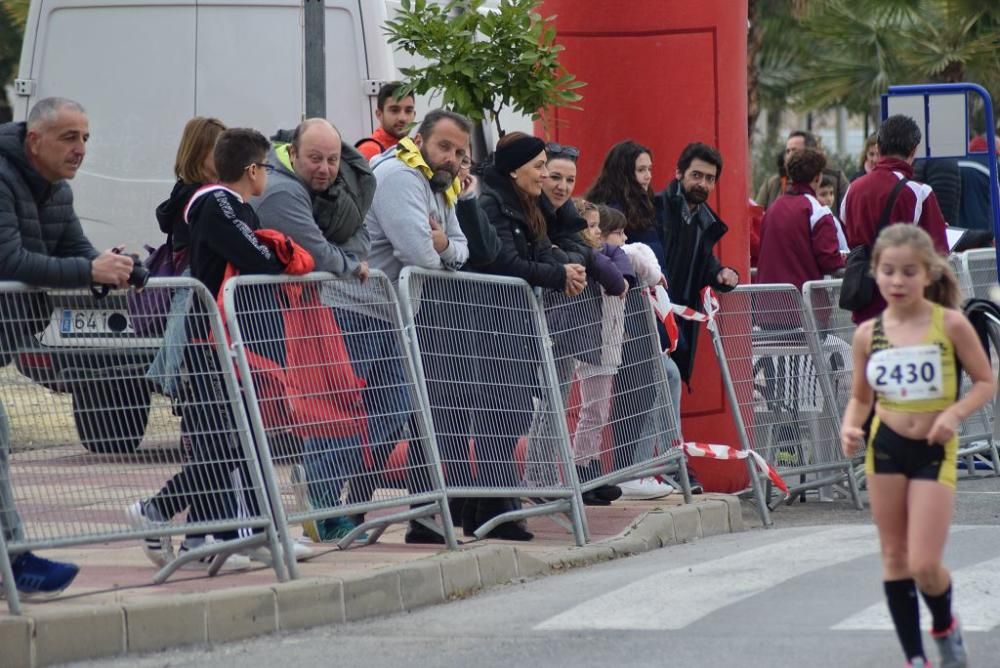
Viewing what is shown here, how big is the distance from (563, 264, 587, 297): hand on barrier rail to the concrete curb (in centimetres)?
124

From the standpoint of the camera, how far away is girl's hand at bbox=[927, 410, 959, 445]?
570 cm

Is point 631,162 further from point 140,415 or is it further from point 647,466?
point 140,415

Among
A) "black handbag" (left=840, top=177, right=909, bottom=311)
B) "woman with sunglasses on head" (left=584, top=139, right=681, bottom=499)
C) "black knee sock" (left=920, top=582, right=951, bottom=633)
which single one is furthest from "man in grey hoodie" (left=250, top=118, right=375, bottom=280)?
"black handbag" (left=840, top=177, right=909, bottom=311)

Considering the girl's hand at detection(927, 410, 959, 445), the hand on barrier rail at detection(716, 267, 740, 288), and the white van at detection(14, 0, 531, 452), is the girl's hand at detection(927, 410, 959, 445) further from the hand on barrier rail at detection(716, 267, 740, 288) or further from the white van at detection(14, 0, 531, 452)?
the white van at detection(14, 0, 531, 452)

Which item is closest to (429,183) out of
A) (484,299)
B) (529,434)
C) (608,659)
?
(484,299)

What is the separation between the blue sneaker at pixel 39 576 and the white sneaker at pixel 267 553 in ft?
2.65

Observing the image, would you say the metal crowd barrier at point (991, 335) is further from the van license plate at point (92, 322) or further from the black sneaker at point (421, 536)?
the van license plate at point (92, 322)

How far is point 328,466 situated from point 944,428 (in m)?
2.86

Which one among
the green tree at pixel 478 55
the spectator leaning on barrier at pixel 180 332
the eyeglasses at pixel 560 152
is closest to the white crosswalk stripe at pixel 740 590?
the spectator leaning on barrier at pixel 180 332

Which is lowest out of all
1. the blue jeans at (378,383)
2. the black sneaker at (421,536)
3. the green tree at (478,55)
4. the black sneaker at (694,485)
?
the black sneaker at (694,485)

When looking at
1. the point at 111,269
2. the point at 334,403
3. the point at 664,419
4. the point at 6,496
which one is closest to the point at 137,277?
the point at 111,269

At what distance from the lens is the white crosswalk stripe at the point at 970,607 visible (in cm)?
665

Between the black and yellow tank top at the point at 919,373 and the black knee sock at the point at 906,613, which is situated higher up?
the black and yellow tank top at the point at 919,373

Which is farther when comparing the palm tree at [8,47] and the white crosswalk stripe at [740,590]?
the palm tree at [8,47]
